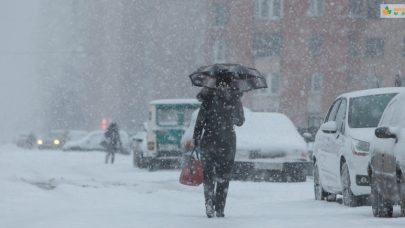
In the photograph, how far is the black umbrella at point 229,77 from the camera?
10500mm

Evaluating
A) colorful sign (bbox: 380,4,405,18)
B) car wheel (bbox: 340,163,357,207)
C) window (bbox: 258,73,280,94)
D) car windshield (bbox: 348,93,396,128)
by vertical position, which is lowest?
window (bbox: 258,73,280,94)

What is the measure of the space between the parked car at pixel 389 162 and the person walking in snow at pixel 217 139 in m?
1.56

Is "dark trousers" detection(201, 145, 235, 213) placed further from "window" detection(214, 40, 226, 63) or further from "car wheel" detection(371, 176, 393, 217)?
"window" detection(214, 40, 226, 63)

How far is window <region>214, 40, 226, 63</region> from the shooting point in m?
69.4

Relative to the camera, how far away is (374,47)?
212 feet

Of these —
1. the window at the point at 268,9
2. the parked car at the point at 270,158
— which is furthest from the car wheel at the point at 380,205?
the window at the point at 268,9

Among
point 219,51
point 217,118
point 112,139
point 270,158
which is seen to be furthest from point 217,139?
point 219,51

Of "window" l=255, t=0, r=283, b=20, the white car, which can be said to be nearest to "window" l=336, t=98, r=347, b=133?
the white car

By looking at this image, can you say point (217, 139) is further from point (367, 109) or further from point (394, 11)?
point (394, 11)

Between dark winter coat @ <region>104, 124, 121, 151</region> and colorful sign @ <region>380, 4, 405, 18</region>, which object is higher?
colorful sign @ <region>380, 4, 405, 18</region>

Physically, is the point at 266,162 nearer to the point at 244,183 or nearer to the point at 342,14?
the point at 244,183

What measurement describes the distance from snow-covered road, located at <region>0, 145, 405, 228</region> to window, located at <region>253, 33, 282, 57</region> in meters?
A: 44.7

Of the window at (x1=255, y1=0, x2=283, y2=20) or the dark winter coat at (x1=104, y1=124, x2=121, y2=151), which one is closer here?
the dark winter coat at (x1=104, y1=124, x2=121, y2=151)

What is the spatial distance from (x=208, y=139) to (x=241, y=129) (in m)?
10.3
